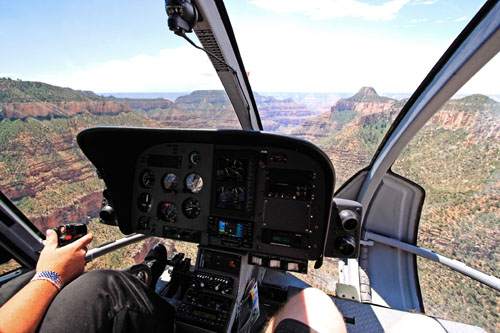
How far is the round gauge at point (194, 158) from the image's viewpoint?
2422 millimetres

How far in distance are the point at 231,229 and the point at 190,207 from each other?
0.49 m

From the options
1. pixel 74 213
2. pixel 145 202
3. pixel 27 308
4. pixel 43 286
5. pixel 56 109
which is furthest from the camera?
pixel 145 202

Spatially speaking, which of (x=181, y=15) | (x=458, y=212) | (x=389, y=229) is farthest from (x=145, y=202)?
(x=458, y=212)

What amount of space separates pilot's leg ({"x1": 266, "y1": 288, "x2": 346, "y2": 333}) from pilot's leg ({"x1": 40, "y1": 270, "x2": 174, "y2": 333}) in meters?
0.63

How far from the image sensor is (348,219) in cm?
201

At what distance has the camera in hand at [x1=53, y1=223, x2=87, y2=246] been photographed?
134 centimetres

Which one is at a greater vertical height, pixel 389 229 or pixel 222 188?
pixel 222 188

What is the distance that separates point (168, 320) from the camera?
152cm

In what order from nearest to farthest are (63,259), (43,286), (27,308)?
(27,308), (43,286), (63,259)

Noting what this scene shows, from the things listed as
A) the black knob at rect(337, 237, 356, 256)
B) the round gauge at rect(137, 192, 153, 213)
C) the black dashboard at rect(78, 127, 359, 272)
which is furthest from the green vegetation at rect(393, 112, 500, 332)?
the round gauge at rect(137, 192, 153, 213)

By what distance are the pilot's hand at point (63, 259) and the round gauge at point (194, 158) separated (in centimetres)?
124

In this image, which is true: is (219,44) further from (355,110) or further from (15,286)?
(15,286)

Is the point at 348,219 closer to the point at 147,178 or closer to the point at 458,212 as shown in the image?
the point at 458,212

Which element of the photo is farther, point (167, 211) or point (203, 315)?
point (167, 211)
